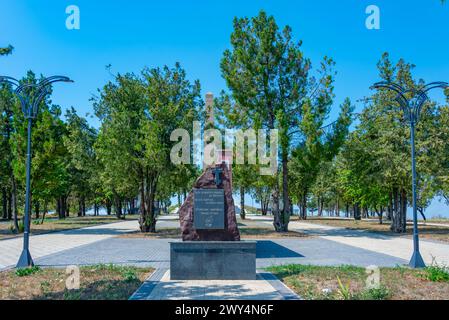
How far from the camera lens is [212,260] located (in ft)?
33.3

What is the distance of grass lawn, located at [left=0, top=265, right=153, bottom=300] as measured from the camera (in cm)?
805

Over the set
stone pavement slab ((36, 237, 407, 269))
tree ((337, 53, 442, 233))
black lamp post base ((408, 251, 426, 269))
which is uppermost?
tree ((337, 53, 442, 233))

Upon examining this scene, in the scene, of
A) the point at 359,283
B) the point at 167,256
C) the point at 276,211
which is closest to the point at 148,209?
the point at 276,211

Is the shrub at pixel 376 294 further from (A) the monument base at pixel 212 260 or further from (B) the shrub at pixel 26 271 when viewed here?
(B) the shrub at pixel 26 271

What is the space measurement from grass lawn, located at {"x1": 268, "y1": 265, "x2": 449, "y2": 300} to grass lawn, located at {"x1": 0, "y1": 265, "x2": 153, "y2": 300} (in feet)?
11.9

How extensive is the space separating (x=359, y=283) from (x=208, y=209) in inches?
167

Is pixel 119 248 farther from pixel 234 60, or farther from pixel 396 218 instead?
pixel 396 218

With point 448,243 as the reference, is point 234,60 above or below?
above

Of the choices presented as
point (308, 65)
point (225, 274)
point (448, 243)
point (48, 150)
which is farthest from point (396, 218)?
point (48, 150)

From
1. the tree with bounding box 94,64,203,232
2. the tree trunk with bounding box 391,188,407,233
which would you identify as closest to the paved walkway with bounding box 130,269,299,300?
the tree with bounding box 94,64,203,232

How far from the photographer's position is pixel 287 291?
28.1 ft

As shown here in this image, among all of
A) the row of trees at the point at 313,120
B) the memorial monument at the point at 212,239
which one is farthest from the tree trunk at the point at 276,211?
the memorial monument at the point at 212,239

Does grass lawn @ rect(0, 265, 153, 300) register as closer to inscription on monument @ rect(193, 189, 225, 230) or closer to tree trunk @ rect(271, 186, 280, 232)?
inscription on monument @ rect(193, 189, 225, 230)
